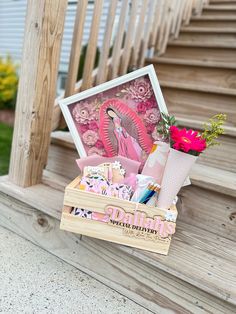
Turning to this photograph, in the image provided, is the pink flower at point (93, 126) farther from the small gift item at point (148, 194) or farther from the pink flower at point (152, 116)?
the small gift item at point (148, 194)

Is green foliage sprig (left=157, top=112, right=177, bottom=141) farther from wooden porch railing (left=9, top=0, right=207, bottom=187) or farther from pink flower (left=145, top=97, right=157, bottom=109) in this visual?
wooden porch railing (left=9, top=0, right=207, bottom=187)

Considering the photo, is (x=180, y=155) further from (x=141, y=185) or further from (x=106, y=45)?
(x=106, y=45)

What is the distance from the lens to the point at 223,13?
259cm

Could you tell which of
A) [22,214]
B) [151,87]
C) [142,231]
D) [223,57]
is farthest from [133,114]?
[223,57]

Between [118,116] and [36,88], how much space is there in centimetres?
35

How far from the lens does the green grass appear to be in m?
1.95

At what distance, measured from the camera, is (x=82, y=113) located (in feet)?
3.80

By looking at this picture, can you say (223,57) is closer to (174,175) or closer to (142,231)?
(174,175)

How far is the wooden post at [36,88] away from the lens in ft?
3.71

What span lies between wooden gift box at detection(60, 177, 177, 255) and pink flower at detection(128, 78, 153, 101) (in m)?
0.46

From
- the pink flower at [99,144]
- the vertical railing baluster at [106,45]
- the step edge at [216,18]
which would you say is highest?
the step edge at [216,18]

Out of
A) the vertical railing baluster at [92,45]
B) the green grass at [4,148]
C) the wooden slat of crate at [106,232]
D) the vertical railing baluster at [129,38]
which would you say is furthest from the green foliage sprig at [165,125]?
the green grass at [4,148]

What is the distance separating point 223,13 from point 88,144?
2176 mm

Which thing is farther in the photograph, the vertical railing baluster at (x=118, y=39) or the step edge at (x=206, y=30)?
the step edge at (x=206, y=30)
